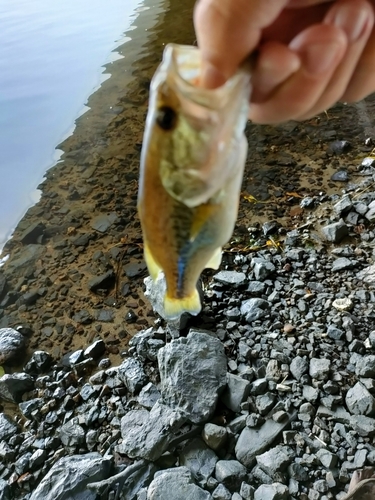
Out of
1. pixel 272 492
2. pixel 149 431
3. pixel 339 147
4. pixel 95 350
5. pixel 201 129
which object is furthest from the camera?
pixel 339 147

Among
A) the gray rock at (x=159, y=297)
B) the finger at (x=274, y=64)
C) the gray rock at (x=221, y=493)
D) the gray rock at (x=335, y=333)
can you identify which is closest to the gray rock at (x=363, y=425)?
the gray rock at (x=335, y=333)

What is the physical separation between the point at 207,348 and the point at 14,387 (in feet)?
3.60

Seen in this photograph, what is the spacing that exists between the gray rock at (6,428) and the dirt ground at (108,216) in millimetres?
373

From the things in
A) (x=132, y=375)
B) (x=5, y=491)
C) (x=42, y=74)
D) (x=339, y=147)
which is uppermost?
(x=42, y=74)

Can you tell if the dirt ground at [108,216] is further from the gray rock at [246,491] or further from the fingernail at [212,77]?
the fingernail at [212,77]

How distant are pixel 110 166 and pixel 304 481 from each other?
3.08 m

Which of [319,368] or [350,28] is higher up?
[350,28]

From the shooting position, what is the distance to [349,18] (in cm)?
94

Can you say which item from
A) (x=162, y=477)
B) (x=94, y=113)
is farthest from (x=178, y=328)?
(x=94, y=113)

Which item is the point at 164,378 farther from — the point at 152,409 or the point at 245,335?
the point at 245,335

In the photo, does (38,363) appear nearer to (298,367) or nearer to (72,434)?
(72,434)

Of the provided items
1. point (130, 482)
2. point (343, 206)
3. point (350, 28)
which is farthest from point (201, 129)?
point (343, 206)

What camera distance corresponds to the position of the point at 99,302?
3096mm

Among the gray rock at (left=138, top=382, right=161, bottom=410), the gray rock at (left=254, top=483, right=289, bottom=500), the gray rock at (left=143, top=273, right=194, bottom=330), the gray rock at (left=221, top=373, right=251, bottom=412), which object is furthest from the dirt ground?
the gray rock at (left=254, top=483, right=289, bottom=500)
